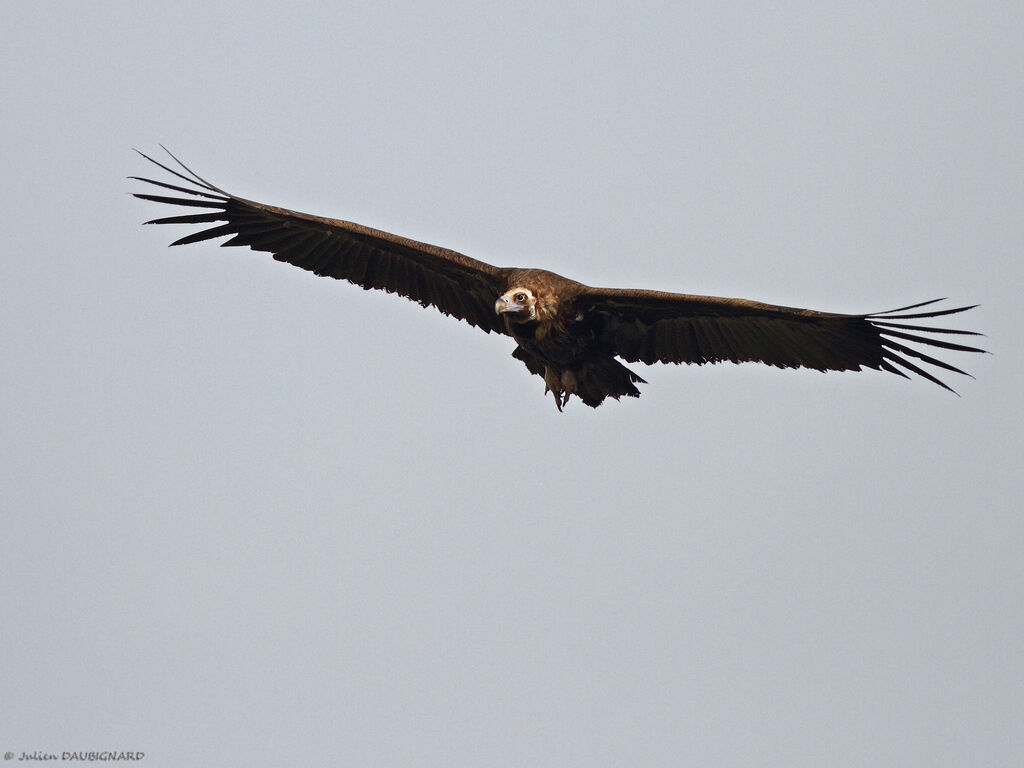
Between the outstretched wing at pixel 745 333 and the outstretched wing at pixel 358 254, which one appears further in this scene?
the outstretched wing at pixel 358 254

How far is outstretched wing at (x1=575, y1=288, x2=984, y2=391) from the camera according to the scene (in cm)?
1363

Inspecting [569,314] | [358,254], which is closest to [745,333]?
[569,314]

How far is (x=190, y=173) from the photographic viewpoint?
1546 cm

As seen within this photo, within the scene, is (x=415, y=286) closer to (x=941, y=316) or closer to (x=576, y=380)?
(x=576, y=380)

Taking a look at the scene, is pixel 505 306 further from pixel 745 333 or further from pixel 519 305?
pixel 745 333

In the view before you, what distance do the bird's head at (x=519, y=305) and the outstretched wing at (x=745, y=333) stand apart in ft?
1.51

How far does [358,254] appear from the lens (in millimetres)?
16719

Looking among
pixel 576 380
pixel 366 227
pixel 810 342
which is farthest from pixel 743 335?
pixel 366 227

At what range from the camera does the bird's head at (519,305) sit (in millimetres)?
14766

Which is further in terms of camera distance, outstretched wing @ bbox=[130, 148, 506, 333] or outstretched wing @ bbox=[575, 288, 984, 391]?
outstretched wing @ bbox=[130, 148, 506, 333]

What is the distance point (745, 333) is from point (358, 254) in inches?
176

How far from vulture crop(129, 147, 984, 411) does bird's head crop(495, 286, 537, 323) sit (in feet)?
0.04

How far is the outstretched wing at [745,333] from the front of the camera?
13633 millimetres

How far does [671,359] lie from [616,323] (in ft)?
2.13
